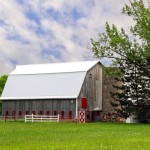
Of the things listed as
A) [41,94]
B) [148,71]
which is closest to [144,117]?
[148,71]

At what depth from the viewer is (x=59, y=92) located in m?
67.9

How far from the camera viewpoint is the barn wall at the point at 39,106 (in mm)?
67188

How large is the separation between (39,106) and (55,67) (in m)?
7.07

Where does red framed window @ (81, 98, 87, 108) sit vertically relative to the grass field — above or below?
above

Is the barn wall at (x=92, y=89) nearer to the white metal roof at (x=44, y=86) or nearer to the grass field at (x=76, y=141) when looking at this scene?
the white metal roof at (x=44, y=86)

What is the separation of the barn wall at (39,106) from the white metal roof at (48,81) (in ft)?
2.71

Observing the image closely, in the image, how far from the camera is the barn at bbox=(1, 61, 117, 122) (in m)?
67.2

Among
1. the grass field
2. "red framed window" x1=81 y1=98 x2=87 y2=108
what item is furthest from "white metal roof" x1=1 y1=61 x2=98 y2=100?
the grass field

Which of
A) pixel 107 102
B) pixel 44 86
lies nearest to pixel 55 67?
pixel 44 86

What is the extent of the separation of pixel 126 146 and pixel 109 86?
5650 cm

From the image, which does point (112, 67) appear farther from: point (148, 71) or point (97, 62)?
point (97, 62)

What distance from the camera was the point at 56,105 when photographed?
224 ft

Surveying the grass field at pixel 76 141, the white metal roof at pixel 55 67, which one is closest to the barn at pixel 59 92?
the white metal roof at pixel 55 67

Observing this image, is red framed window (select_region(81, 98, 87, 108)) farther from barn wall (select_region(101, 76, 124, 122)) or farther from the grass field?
the grass field
